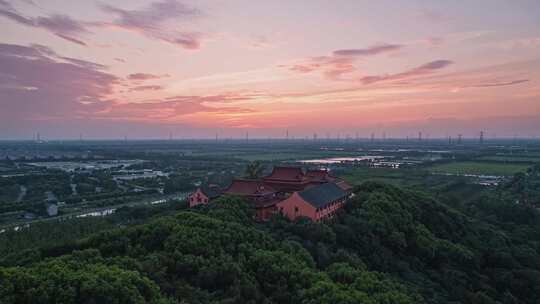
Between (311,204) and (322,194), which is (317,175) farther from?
(311,204)

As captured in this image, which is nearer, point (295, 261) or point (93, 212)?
point (295, 261)

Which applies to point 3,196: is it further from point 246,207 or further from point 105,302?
point 105,302

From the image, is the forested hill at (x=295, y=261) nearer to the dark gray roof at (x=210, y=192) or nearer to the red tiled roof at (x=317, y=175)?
the red tiled roof at (x=317, y=175)

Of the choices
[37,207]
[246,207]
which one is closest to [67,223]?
[37,207]

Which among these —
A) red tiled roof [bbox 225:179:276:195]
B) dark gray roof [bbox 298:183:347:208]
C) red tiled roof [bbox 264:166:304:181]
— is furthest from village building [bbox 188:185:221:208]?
Result: dark gray roof [bbox 298:183:347:208]

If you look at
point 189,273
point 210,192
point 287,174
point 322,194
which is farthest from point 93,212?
point 189,273

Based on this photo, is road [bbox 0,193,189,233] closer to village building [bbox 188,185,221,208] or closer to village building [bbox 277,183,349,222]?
village building [bbox 188,185,221,208]
